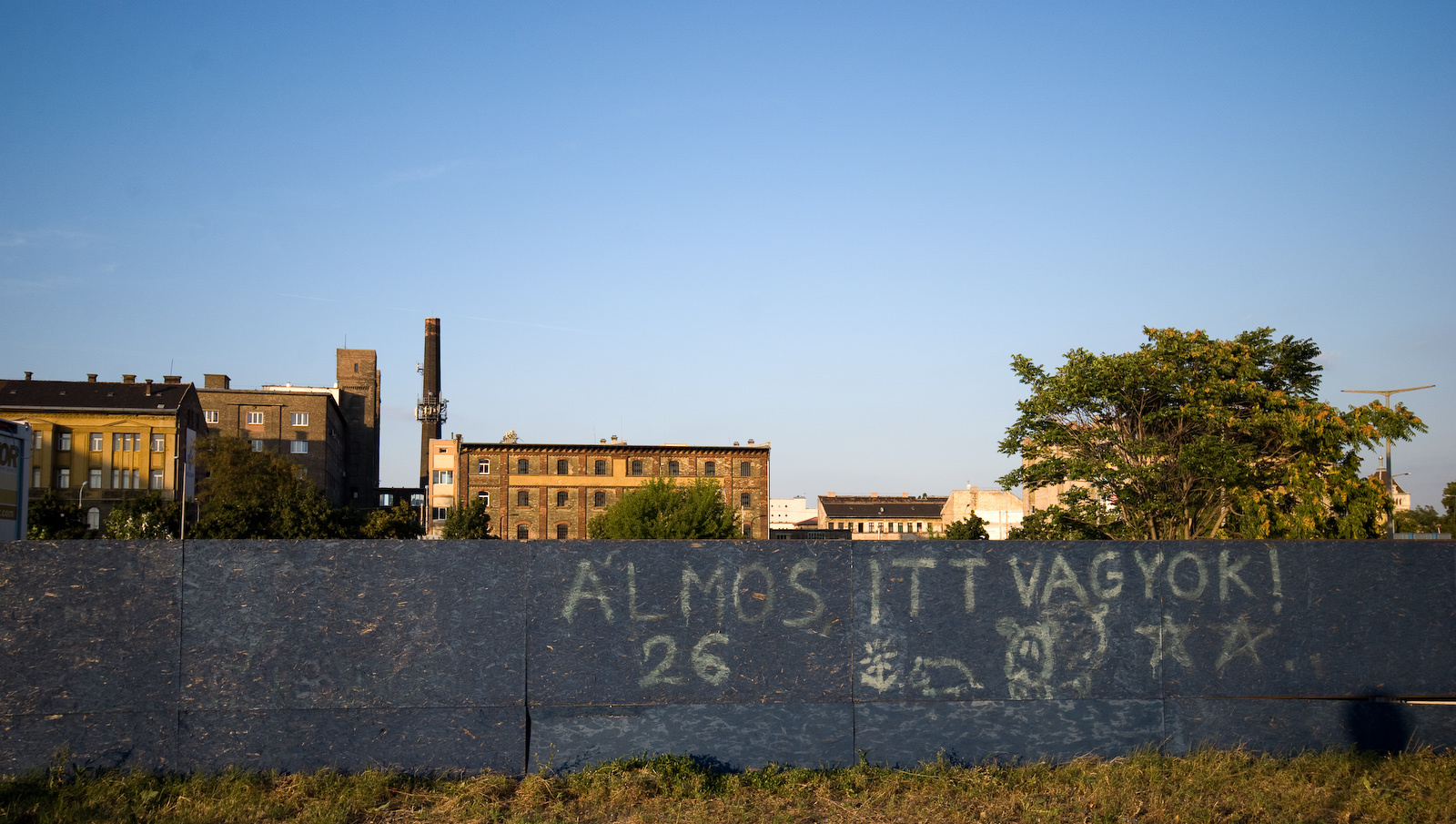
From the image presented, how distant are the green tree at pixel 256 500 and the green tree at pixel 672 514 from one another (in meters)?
16.4

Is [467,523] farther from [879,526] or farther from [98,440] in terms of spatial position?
[879,526]

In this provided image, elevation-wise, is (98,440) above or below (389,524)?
above

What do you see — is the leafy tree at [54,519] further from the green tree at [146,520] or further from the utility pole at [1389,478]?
the utility pole at [1389,478]

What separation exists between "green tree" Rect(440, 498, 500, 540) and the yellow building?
19.9 m

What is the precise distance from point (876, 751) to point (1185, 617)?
2.17 meters

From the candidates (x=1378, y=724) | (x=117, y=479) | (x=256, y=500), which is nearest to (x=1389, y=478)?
(x=1378, y=724)

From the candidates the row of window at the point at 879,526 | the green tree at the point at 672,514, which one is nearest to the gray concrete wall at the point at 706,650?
the green tree at the point at 672,514

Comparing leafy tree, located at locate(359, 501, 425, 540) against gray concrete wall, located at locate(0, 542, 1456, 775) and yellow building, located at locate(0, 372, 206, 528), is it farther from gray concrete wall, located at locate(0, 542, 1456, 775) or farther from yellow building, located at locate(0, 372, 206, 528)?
gray concrete wall, located at locate(0, 542, 1456, 775)

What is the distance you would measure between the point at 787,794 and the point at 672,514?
5414 cm

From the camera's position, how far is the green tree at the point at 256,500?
47.6 m

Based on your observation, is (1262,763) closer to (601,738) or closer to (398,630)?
(601,738)

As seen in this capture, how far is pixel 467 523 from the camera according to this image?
69.7 m

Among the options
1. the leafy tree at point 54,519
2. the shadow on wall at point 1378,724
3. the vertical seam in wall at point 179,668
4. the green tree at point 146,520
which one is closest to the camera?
the vertical seam in wall at point 179,668

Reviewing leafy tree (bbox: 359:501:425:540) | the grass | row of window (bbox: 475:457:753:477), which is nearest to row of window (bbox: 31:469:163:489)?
leafy tree (bbox: 359:501:425:540)
